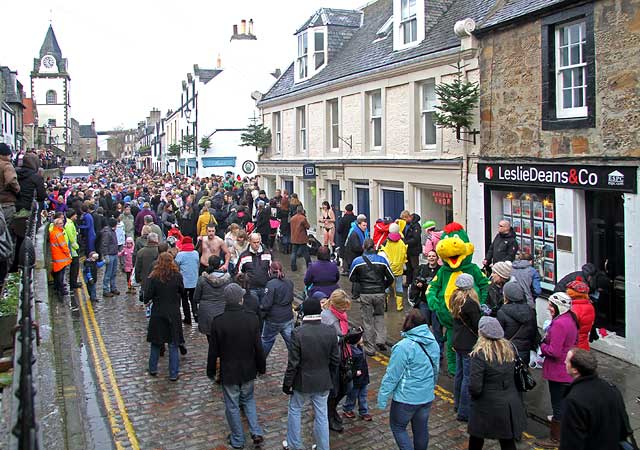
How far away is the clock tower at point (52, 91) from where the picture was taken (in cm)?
9394

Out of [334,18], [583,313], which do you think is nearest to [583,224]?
[583,313]

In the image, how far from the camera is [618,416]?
5055mm

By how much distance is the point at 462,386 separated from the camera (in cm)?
808

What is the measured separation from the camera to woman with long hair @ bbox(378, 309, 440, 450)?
655 cm

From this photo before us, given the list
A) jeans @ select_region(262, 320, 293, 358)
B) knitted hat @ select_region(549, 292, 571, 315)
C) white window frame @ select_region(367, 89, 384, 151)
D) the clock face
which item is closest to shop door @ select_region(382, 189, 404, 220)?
white window frame @ select_region(367, 89, 384, 151)

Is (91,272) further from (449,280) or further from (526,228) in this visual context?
(526,228)

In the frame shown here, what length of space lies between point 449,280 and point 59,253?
938 centimetres

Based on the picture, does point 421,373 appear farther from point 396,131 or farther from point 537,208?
point 396,131

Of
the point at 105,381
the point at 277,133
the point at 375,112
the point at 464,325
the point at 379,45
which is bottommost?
the point at 105,381

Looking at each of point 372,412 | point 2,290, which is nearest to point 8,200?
point 2,290

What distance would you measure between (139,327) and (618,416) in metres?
9.93

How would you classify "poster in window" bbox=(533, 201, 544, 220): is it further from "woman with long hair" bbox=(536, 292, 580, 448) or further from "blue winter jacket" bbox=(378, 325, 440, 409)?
"blue winter jacket" bbox=(378, 325, 440, 409)

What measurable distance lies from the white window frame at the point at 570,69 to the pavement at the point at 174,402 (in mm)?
4457

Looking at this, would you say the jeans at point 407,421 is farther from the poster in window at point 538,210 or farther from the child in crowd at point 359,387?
the poster in window at point 538,210
